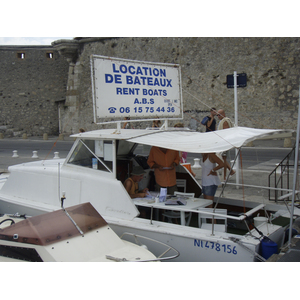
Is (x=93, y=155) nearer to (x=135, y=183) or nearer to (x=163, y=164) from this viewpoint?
(x=135, y=183)

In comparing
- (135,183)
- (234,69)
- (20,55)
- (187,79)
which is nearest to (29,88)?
(20,55)

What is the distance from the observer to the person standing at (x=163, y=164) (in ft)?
17.6

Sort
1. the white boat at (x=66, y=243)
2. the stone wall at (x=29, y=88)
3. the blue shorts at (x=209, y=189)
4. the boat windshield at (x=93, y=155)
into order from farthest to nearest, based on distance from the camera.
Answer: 1. the stone wall at (x=29, y=88)
2. the blue shorts at (x=209, y=189)
3. the boat windshield at (x=93, y=155)
4. the white boat at (x=66, y=243)

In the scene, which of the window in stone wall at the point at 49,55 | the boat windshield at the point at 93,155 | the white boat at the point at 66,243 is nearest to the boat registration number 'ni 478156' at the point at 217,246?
the white boat at the point at 66,243

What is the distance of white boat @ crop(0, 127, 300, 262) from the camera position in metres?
4.12

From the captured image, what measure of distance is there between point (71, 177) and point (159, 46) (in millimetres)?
18955

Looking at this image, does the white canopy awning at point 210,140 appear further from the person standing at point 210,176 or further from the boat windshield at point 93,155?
the person standing at point 210,176

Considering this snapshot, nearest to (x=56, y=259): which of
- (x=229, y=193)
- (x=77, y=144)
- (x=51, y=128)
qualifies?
(x=77, y=144)

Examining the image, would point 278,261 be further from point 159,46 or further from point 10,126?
point 10,126

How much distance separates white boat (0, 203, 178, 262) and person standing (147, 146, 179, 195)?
52.5 inches

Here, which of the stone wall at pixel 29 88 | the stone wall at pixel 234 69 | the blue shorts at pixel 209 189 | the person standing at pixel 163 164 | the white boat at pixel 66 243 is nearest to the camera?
the white boat at pixel 66 243

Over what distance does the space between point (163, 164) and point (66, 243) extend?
6.92 feet

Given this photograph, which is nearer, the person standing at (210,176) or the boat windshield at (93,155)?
the boat windshield at (93,155)

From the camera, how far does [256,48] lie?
19.2 metres
